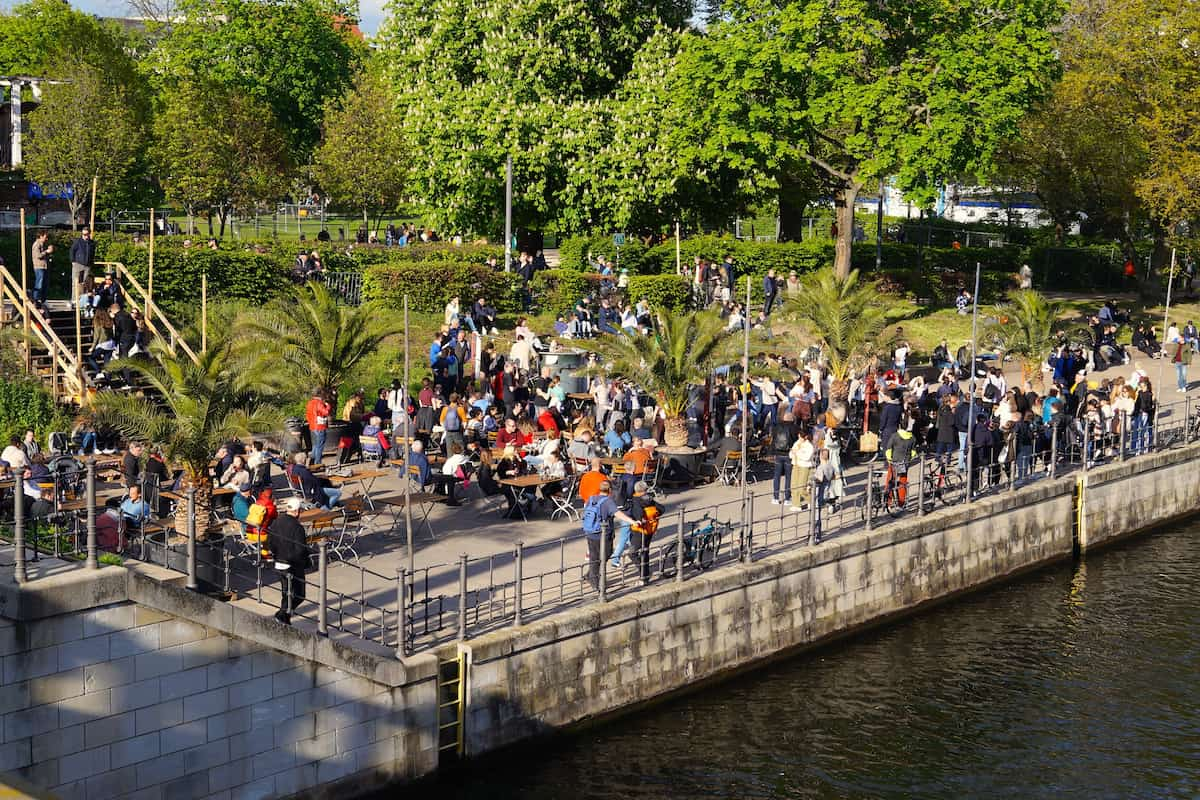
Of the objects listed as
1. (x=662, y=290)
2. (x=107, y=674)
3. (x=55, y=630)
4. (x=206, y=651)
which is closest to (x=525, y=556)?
(x=206, y=651)

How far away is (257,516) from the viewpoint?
56.4 ft

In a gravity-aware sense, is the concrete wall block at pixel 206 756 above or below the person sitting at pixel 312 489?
below

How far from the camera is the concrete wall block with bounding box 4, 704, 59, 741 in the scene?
13430mm

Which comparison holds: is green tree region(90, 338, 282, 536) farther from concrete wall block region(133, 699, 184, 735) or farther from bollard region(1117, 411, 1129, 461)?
bollard region(1117, 411, 1129, 461)

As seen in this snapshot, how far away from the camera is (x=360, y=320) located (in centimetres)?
2645

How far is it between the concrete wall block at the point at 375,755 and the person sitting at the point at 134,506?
3.80m

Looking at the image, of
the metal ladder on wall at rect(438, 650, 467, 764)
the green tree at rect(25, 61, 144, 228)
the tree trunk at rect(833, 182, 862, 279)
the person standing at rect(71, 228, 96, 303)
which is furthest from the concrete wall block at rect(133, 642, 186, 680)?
the green tree at rect(25, 61, 144, 228)

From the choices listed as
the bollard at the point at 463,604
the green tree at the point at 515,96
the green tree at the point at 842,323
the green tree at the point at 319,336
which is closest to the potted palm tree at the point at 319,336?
the green tree at the point at 319,336

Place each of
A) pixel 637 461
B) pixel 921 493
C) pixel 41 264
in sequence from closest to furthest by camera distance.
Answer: pixel 637 461 → pixel 921 493 → pixel 41 264

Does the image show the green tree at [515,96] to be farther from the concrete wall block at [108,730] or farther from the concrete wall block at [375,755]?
the concrete wall block at [108,730]

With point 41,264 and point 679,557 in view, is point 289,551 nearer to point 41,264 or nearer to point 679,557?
point 679,557

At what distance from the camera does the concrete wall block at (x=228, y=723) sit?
48.6ft

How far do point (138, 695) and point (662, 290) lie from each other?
2525 centimetres

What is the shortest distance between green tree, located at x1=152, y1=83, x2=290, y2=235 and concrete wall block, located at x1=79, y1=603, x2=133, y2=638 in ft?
116
